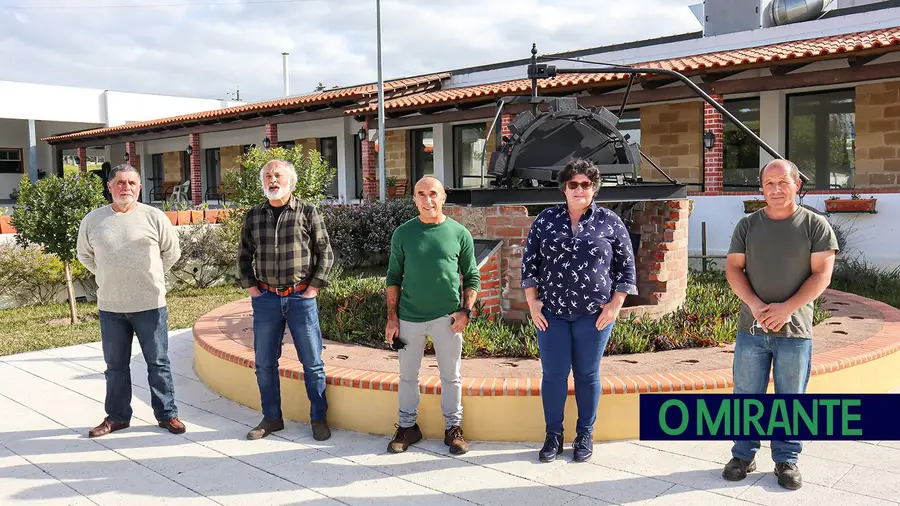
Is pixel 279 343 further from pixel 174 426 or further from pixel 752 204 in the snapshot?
pixel 752 204

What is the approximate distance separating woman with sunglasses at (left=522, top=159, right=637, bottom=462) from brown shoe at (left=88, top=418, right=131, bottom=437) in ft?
8.55

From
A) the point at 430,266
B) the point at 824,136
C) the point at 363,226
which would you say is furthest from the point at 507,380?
the point at 824,136

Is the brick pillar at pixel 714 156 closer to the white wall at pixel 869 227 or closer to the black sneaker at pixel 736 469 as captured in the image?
the white wall at pixel 869 227

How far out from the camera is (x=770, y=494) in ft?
11.4

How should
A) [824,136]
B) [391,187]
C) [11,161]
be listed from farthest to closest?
[11,161], [391,187], [824,136]

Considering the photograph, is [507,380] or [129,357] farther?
[129,357]

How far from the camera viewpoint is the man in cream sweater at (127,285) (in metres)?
4.41

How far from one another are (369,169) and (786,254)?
14.8 metres

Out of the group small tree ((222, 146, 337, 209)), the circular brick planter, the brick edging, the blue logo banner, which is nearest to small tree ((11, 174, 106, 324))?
small tree ((222, 146, 337, 209))

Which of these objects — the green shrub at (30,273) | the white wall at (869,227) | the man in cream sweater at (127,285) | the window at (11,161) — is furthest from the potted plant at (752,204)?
the window at (11,161)

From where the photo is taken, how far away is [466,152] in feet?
59.8

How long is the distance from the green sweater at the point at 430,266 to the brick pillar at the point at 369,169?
1324cm

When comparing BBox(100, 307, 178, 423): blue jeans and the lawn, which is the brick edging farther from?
the lawn

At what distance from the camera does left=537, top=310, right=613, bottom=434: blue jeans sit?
12.6ft
